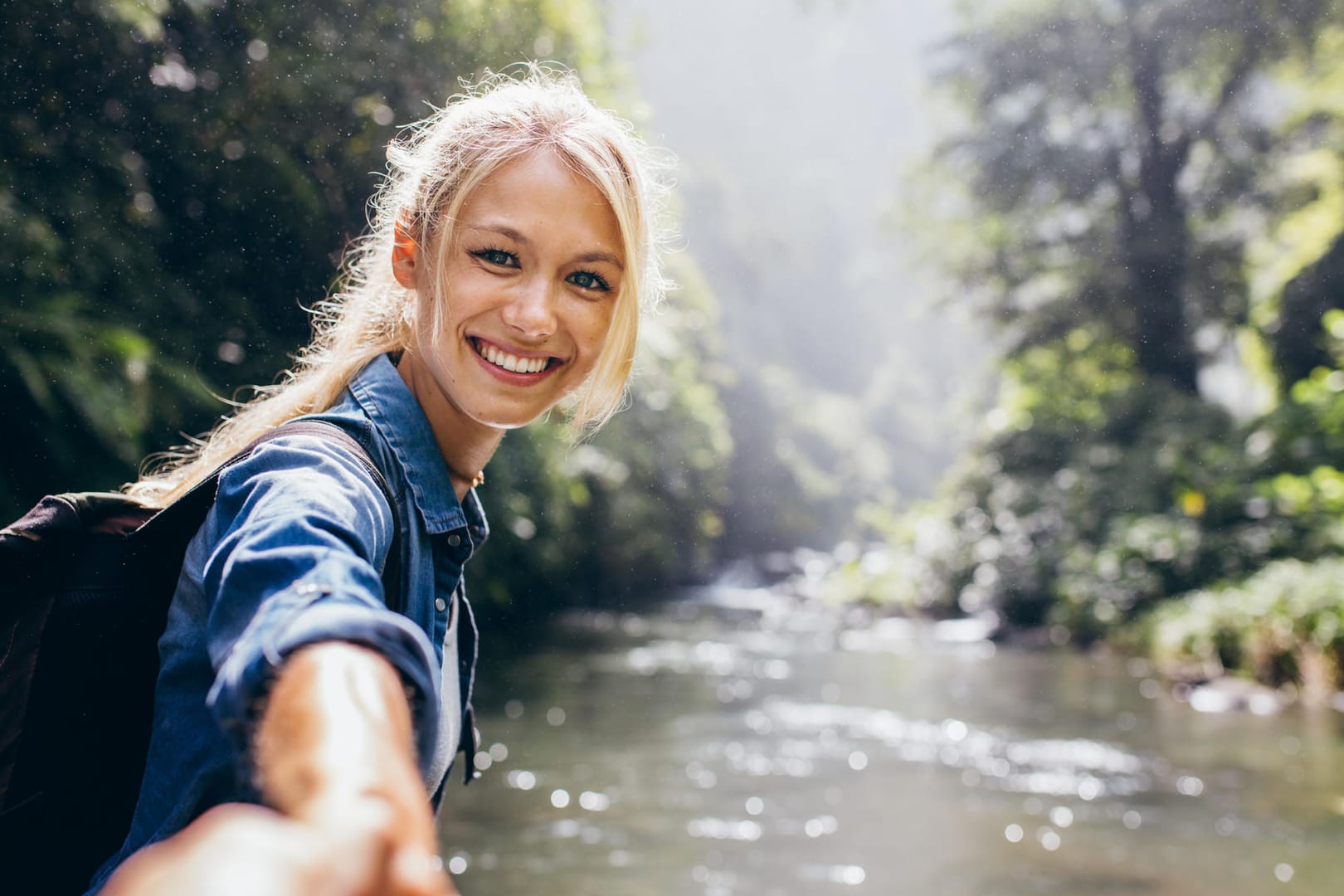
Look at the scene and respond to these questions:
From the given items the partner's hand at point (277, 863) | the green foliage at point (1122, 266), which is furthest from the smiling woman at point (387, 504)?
the green foliage at point (1122, 266)

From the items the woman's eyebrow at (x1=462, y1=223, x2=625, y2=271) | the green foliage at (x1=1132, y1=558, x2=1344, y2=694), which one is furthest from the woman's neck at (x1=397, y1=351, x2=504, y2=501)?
the green foliage at (x1=1132, y1=558, x2=1344, y2=694)

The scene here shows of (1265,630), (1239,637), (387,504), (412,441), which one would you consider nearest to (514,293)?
(412,441)

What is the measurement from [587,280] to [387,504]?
1.73 feet

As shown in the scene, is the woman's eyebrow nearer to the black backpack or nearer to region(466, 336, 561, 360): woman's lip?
region(466, 336, 561, 360): woman's lip

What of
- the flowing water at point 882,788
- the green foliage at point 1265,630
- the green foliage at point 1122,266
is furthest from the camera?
the green foliage at point 1122,266

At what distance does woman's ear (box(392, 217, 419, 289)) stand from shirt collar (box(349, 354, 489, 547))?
0.22 meters

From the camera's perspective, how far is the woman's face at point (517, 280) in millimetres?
1479

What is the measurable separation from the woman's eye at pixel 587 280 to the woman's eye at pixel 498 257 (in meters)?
0.09

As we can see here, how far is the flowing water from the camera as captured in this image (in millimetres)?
5184

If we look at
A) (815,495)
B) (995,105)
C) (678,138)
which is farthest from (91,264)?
(678,138)

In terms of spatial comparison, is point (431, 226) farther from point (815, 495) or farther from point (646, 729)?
point (815, 495)

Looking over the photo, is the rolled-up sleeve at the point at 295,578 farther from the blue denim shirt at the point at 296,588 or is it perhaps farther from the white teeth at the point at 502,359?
the white teeth at the point at 502,359

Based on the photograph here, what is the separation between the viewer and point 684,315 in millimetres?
17203

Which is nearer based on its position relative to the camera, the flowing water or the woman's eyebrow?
the woman's eyebrow
